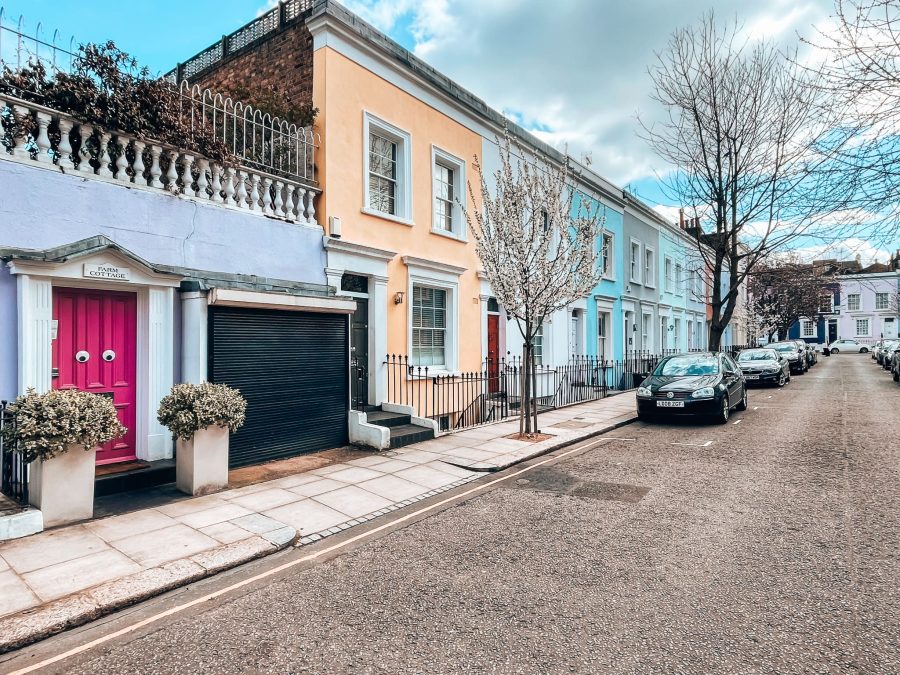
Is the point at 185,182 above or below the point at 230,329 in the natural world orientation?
above

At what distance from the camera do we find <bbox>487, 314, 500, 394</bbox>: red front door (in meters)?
14.1

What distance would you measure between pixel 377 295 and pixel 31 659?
7.92 m

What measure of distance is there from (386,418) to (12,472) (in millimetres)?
5509

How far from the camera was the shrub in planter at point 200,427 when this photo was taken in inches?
235

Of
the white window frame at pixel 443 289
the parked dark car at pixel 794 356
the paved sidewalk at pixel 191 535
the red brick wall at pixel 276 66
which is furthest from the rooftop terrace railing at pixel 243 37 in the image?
the parked dark car at pixel 794 356

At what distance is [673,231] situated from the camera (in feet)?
90.3

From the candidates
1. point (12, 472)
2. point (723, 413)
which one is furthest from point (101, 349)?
point (723, 413)

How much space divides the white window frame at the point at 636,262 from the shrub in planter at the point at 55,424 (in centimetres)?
2127

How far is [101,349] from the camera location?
6.53 metres

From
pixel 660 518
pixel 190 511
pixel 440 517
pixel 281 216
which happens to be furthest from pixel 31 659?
pixel 281 216

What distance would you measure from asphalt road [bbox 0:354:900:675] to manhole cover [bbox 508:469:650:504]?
0.05 metres

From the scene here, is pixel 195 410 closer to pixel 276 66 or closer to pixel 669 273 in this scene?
pixel 276 66

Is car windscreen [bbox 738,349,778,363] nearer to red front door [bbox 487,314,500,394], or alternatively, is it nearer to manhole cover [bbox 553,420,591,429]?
red front door [bbox 487,314,500,394]

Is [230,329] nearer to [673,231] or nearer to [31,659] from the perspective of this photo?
[31,659]
